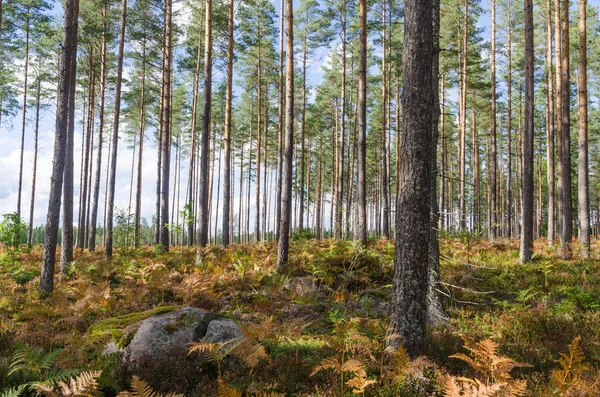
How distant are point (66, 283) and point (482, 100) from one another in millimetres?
30864

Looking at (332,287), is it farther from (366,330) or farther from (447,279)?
(366,330)

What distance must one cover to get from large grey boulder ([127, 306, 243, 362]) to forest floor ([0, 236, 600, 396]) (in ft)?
0.88

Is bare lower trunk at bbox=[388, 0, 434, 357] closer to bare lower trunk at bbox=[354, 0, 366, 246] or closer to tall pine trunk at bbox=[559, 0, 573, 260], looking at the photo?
bare lower trunk at bbox=[354, 0, 366, 246]

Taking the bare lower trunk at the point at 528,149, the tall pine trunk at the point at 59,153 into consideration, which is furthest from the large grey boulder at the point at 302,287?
the bare lower trunk at the point at 528,149

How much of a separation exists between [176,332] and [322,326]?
124 inches

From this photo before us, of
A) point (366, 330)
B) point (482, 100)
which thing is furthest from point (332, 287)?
point (482, 100)

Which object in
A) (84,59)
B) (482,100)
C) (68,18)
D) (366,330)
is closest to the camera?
(366,330)

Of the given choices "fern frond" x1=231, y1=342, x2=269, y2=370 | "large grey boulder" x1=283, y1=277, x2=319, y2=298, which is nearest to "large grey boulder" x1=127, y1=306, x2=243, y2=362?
"fern frond" x1=231, y1=342, x2=269, y2=370

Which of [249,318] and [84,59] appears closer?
[249,318]

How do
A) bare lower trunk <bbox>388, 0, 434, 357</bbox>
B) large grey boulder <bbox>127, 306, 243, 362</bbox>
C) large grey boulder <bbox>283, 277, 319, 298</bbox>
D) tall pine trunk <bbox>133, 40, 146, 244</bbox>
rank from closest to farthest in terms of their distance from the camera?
bare lower trunk <bbox>388, 0, 434, 357</bbox> → large grey boulder <bbox>127, 306, 243, 362</bbox> → large grey boulder <bbox>283, 277, 319, 298</bbox> → tall pine trunk <bbox>133, 40, 146, 244</bbox>

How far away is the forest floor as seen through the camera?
4.16m

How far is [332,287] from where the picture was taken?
33.2 ft

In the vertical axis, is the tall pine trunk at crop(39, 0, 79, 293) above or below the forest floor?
above

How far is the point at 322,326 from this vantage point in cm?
727
